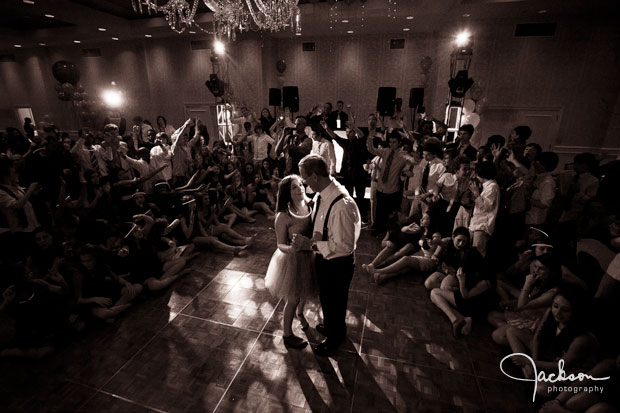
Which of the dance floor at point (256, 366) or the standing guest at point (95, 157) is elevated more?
the standing guest at point (95, 157)

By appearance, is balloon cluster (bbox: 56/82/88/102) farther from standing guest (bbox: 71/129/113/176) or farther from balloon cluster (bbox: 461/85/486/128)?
balloon cluster (bbox: 461/85/486/128)

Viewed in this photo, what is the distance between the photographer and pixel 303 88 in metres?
10.1

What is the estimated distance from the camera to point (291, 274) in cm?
245

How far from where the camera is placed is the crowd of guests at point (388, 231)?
2492mm

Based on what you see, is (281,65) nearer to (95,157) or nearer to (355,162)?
(355,162)

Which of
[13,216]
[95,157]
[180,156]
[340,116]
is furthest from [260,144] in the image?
[13,216]

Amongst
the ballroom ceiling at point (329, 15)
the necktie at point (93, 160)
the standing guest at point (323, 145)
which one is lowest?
the necktie at point (93, 160)

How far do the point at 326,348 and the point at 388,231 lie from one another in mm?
1879

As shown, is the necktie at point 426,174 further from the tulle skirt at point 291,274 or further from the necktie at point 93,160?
the necktie at point 93,160

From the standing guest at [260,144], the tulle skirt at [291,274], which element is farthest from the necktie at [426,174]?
the standing guest at [260,144]

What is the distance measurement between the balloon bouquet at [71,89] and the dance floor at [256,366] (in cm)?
779

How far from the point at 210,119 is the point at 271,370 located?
9.78m

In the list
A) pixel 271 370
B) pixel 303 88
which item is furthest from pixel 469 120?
pixel 271 370

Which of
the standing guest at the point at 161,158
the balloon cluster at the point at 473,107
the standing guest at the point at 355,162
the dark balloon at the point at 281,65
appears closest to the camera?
the standing guest at the point at 161,158
